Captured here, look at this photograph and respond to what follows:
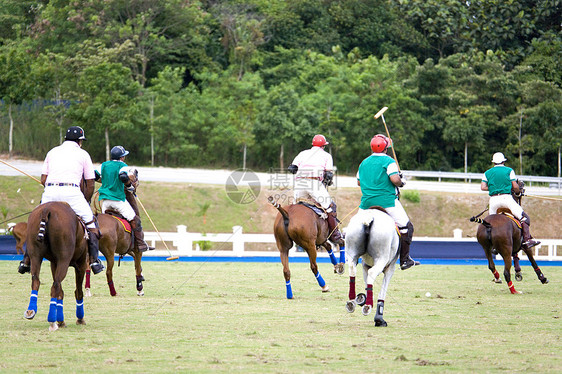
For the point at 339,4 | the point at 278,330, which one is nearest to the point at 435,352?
the point at 278,330

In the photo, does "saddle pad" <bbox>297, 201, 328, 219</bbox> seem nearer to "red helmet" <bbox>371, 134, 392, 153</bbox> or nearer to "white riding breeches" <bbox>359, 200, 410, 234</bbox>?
"white riding breeches" <bbox>359, 200, 410, 234</bbox>

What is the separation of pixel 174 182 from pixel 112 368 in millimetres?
28515

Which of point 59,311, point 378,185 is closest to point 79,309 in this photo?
point 59,311

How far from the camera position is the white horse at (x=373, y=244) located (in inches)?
420

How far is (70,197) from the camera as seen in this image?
1012 cm

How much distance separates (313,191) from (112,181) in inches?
144

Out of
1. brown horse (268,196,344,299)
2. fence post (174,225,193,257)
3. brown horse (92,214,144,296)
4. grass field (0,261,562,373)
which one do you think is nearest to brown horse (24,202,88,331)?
grass field (0,261,562,373)

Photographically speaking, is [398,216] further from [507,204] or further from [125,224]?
[507,204]

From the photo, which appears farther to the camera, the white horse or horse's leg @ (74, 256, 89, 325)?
the white horse

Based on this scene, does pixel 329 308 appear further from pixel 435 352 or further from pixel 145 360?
pixel 145 360

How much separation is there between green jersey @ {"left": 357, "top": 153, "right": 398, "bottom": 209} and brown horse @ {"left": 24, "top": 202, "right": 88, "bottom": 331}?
3755mm

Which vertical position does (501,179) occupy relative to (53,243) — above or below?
above

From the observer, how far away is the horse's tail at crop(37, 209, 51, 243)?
30.9ft

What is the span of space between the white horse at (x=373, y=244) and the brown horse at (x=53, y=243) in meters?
3.50
